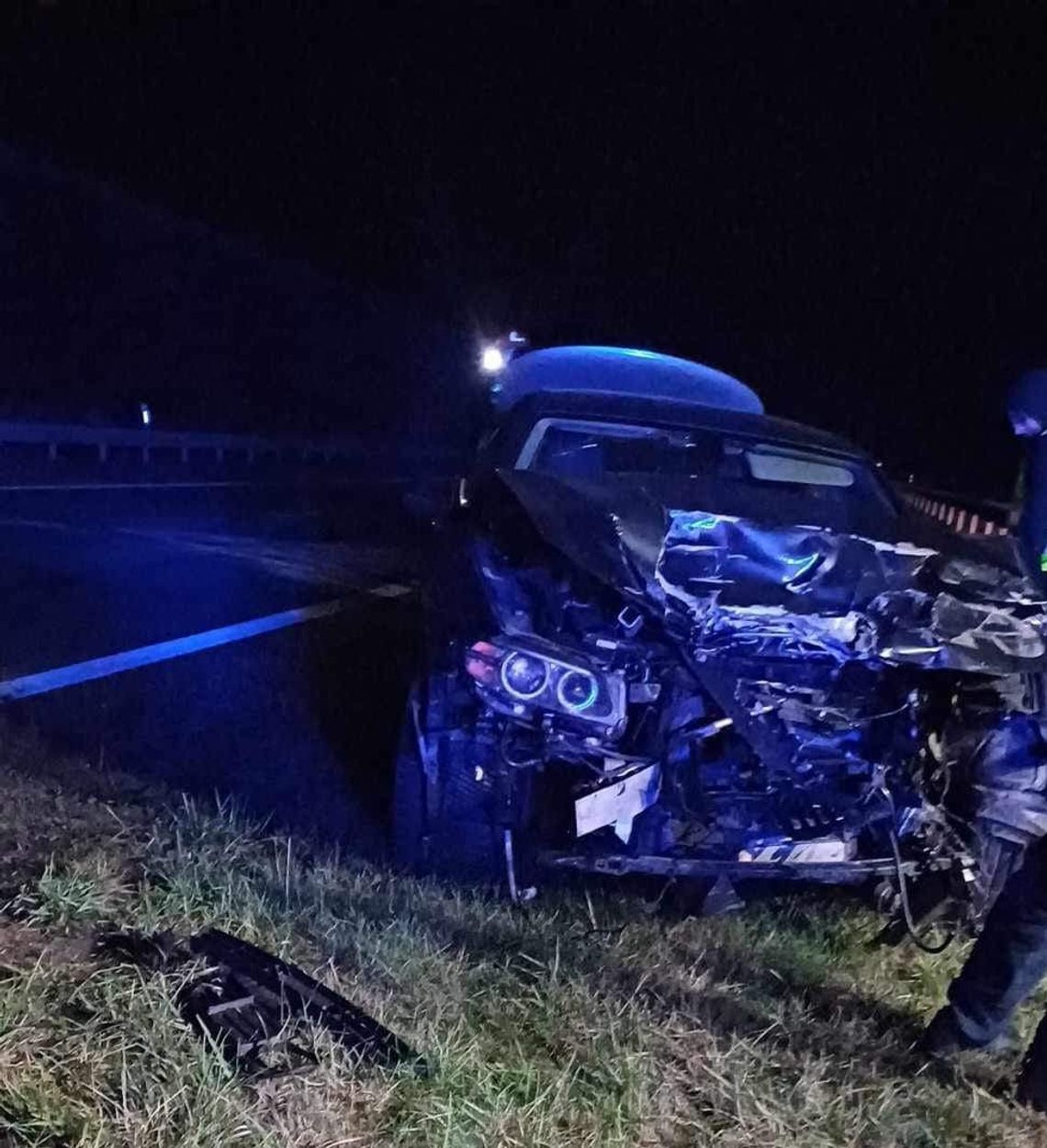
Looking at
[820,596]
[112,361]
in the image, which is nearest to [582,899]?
[820,596]

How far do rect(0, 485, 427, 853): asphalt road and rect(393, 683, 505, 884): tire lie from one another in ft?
0.93

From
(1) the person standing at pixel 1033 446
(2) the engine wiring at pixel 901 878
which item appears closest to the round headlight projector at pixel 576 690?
(2) the engine wiring at pixel 901 878

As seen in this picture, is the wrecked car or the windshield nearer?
the wrecked car

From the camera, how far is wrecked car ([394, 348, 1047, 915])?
12.9ft

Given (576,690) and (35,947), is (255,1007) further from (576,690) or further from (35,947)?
(576,690)

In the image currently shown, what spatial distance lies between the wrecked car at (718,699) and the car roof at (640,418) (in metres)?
0.94

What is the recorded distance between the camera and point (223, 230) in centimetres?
5084

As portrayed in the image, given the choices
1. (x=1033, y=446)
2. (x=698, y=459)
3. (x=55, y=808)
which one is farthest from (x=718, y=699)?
(x=1033, y=446)

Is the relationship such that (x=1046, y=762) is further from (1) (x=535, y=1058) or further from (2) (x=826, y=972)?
(1) (x=535, y=1058)

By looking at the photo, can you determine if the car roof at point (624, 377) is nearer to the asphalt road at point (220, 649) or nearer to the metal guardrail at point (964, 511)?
the asphalt road at point (220, 649)

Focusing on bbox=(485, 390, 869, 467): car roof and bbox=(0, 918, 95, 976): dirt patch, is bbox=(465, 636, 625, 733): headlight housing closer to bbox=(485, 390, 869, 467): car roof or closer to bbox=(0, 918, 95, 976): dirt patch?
bbox=(0, 918, 95, 976): dirt patch

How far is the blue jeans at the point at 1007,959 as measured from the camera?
373cm

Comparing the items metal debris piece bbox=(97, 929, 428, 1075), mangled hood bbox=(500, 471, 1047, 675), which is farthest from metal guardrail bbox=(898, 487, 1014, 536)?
metal debris piece bbox=(97, 929, 428, 1075)

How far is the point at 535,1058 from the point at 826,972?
4.36ft
